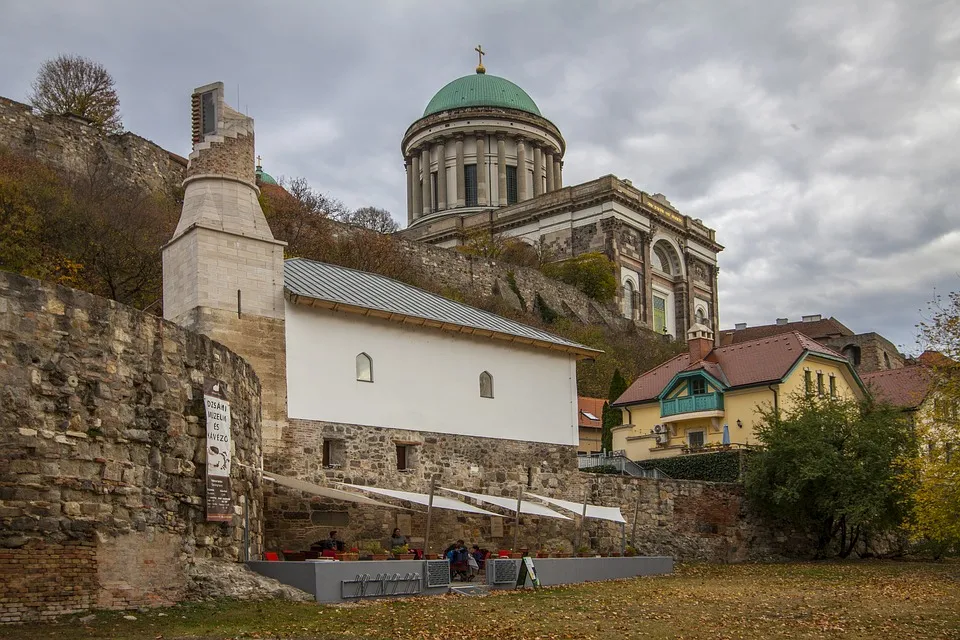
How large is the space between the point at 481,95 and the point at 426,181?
7792mm

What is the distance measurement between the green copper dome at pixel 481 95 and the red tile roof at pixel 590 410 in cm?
3819

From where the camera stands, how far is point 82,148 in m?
44.2

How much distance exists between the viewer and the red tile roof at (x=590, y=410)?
4816 centimetres

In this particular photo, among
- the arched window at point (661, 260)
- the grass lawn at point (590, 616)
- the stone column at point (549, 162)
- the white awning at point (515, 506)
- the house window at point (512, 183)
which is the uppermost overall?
the stone column at point (549, 162)

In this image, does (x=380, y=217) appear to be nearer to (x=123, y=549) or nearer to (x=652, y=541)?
(x=652, y=541)

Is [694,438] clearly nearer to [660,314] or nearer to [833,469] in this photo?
[833,469]

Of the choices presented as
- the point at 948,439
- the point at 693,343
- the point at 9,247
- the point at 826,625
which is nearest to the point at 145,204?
the point at 9,247

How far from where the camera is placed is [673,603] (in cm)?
1714

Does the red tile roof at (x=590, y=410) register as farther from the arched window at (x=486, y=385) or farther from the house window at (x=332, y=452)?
the house window at (x=332, y=452)

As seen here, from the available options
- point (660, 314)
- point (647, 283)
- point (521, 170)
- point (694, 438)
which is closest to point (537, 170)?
point (521, 170)

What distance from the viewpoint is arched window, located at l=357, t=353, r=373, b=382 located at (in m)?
24.8

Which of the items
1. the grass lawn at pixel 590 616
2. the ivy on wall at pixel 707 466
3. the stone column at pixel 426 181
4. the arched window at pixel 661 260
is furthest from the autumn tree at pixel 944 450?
the stone column at pixel 426 181

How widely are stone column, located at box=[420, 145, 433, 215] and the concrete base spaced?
6384cm

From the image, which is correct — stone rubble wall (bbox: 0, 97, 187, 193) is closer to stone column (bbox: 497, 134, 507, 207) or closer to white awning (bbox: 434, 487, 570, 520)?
white awning (bbox: 434, 487, 570, 520)
